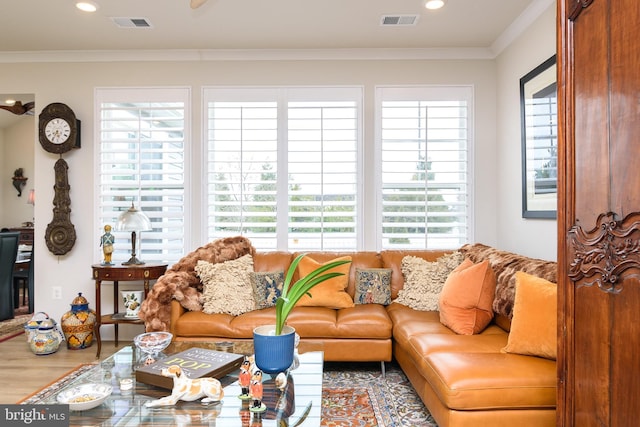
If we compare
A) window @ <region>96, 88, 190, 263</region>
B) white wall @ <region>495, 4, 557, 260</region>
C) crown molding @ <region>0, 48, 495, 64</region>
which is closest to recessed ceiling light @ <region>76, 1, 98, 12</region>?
crown molding @ <region>0, 48, 495, 64</region>

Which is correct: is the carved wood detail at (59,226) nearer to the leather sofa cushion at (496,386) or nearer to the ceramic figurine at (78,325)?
the ceramic figurine at (78,325)

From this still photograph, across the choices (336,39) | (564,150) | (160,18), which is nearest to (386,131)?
(336,39)

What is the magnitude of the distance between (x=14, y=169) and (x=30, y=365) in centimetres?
582

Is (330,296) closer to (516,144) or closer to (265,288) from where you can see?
(265,288)

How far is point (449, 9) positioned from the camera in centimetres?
329

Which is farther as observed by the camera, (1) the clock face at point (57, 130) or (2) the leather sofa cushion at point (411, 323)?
(1) the clock face at point (57, 130)

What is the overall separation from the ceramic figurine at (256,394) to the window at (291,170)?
2456 millimetres

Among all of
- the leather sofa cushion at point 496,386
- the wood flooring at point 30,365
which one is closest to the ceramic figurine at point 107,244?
the wood flooring at point 30,365

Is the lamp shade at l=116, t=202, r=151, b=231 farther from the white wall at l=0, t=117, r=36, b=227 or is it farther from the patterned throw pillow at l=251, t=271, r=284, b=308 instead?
the white wall at l=0, t=117, r=36, b=227

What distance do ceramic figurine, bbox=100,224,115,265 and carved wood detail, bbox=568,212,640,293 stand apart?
3658mm

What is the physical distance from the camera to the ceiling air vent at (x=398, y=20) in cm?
340

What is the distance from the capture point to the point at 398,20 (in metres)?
3.48

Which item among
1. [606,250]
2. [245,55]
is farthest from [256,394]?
[245,55]

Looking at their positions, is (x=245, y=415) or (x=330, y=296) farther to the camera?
(x=330, y=296)
